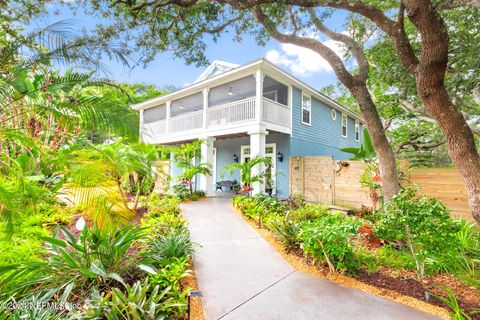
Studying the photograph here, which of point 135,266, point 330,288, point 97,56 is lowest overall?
point 330,288

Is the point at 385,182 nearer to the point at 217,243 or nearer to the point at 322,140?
the point at 217,243

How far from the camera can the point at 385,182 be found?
5672mm

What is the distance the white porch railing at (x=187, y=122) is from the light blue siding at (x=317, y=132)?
4844mm

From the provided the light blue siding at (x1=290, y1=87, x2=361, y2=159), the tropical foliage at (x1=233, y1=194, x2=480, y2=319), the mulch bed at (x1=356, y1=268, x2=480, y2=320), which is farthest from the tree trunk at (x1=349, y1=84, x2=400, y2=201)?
the light blue siding at (x1=290, y1=87, x2=361, y2=159)

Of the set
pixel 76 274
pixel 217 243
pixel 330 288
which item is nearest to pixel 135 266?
pixel 76 274

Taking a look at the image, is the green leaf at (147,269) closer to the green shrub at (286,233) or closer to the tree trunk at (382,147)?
the green shrub at (286,233)

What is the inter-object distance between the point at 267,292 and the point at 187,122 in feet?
34.9

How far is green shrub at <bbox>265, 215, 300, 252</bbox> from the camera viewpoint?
437cm

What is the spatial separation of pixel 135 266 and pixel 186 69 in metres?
7.08

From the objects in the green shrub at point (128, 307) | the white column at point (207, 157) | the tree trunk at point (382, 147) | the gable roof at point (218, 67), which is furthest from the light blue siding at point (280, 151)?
the green shrub at point (128, 307)

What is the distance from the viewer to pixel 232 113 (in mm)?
10383

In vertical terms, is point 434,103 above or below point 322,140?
below

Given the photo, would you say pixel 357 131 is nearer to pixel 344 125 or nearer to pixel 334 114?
pixel 344 125

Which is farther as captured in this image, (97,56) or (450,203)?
(450,203)
